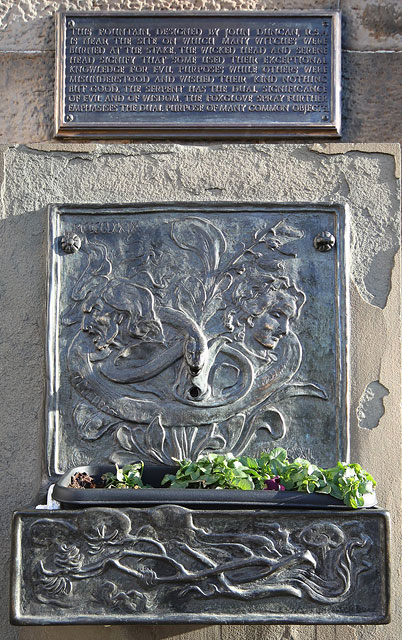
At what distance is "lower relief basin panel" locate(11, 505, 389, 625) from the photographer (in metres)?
2.99

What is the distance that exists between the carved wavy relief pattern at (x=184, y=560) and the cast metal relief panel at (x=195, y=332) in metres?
0.63

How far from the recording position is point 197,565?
9.87ft

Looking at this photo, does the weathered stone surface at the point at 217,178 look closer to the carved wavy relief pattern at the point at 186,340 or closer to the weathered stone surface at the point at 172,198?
the weathered stone surface at the point at 172,198

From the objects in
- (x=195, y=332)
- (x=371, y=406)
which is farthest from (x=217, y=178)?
(x=371, y=406)

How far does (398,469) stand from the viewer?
142 inches

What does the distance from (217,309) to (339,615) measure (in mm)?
1255

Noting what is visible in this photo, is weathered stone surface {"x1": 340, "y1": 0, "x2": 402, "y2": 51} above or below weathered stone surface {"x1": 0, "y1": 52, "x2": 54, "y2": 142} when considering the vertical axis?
above

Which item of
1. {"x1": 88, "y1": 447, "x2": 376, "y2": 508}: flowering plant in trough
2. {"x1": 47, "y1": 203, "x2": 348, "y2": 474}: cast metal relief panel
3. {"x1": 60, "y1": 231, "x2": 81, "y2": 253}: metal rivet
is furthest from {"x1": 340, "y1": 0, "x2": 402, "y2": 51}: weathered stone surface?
{"x1": 88, "y1": 447, "x2": 376, "y2": 508}: flowering plant in trough

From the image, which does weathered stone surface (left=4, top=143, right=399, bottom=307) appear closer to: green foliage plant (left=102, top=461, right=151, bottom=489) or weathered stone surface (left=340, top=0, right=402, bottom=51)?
weathered stone surface (left=340, top=0, right=402, bottom=51)

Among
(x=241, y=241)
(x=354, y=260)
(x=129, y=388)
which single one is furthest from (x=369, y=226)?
(x=129, y=388)

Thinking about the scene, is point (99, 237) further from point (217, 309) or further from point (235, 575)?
point (235, 575)

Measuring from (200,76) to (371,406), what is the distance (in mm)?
1443

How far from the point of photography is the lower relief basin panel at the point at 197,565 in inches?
118

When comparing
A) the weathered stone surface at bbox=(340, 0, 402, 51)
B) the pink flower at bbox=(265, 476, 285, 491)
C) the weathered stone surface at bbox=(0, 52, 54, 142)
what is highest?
the weathered stone surface at bbox=(340, 0, 402, 51)
